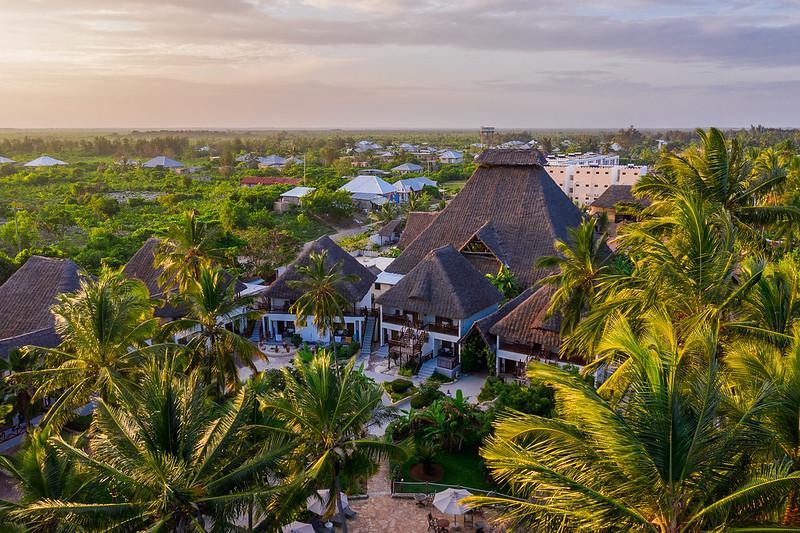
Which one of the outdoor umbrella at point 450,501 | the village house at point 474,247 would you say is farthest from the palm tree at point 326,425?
the village house at point 474,247

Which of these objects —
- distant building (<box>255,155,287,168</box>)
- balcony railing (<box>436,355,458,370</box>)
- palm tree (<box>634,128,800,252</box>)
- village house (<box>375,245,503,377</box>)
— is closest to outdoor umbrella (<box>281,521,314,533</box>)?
village house (<box>375,245,503,377</box>)

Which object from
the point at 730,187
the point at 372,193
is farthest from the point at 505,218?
the point at 372,193

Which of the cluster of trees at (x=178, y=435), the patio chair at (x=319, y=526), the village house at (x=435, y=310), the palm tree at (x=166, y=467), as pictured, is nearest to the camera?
the palm tree at (x=166, y=467)

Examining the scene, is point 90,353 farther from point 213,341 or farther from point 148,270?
point 148,270

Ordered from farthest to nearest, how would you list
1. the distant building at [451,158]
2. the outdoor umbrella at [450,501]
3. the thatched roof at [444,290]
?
1. the distant building at [451,158]
2. the thatched roof at [444,290]
3. the outdoor umbrella at [450,501]

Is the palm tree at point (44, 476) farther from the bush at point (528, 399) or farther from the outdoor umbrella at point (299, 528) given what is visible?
the bush at point (528, 399)
